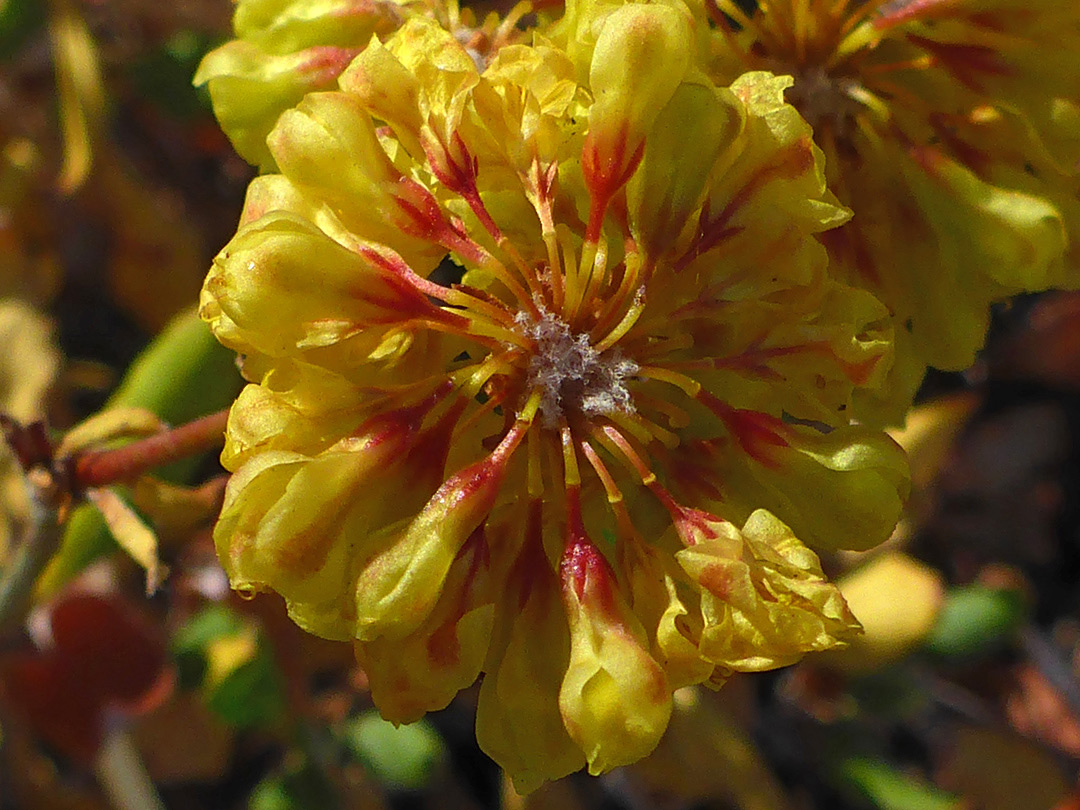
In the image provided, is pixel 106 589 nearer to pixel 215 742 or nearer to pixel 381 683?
pixel 215 742

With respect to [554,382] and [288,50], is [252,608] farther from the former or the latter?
[554,382]

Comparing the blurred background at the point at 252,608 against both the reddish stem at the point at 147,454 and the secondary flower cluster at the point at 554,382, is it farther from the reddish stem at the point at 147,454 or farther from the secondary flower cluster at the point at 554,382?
the secondary flower cluster at the point at 554,382

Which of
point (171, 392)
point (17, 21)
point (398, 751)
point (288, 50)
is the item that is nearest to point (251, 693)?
point (398, 751)

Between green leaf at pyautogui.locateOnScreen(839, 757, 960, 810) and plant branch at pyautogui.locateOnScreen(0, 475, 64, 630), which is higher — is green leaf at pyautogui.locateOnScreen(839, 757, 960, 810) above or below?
below

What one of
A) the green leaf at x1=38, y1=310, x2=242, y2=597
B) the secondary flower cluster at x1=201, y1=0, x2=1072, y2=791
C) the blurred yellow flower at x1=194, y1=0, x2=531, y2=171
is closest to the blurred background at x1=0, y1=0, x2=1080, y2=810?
the green leaf at x1=38, y1=310, x2=242, y2=597

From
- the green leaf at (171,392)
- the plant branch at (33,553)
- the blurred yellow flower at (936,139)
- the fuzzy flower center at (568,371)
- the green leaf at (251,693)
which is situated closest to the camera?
the fuzzy flower center at (568,371)

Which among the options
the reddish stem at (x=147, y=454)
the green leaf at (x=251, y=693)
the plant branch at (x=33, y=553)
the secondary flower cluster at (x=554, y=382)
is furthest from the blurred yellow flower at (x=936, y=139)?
the green leaf at (x=251, y=693)

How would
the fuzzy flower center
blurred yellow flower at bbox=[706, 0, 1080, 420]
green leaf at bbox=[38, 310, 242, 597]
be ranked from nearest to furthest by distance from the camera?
the fuzzy flower center < blurred yellow flower at bbox=[706, 0, 1080, 420] < green leaf at bbox=[38, 310, 242, 597]

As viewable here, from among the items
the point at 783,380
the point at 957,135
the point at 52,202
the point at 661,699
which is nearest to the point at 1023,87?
the point at 957,135

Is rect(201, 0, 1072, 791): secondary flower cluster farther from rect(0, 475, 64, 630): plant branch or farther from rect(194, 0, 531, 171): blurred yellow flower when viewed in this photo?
rect(0, 475, 64, 630): plant branch
